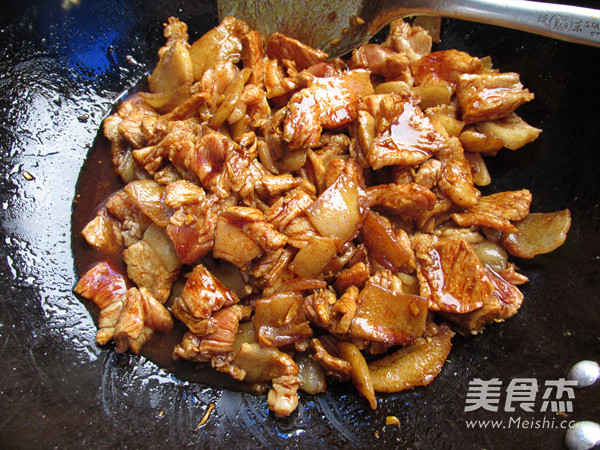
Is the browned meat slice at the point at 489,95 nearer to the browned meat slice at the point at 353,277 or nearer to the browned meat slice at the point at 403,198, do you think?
the browned meat slice at the point at 403,198

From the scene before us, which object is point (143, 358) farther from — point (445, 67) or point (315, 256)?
point (445, 67)

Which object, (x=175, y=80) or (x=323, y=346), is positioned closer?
(x=323, y=346)

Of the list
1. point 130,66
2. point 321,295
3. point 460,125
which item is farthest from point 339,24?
point 321,295

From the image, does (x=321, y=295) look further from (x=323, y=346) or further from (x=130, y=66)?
(x=130, y=66)

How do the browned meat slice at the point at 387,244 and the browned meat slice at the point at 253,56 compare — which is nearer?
the browned meat slice at the point at 387,244

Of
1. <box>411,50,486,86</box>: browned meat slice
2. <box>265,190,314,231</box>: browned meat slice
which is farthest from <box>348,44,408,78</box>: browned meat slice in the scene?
<box>265,190,314,231</box>: browned meat slice

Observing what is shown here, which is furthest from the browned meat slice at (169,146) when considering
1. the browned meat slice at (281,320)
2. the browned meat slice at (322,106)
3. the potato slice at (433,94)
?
the potato slice at (433,94)

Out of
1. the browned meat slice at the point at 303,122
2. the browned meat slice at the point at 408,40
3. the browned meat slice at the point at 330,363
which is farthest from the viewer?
the browned meat slice at the point at 408,40
